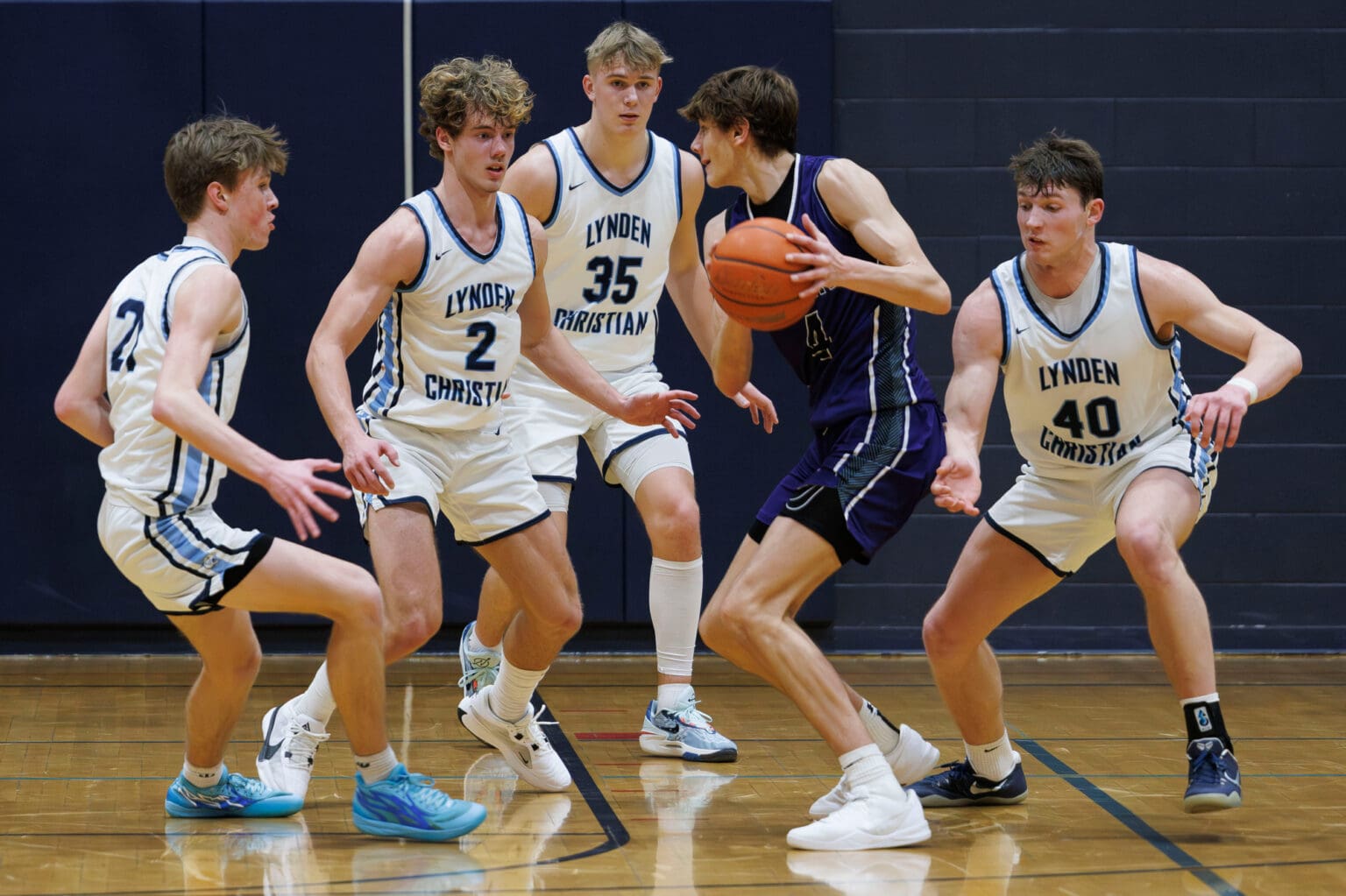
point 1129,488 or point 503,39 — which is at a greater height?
point 503,39

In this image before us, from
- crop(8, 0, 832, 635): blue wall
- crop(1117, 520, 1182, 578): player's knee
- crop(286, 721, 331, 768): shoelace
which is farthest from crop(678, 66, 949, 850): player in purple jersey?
crop(8, 0, 832, 635): blue wall

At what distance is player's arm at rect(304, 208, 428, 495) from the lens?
398 cm

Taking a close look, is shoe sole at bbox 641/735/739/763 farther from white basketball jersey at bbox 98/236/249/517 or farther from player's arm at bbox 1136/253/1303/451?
white basketball jersey at bbox 98/236/249/517

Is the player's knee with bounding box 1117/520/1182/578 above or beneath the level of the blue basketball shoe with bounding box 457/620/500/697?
above

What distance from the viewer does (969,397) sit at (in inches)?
160

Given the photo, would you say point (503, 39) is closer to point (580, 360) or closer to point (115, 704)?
point (580, 360)

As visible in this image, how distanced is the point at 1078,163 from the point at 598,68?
1604mm

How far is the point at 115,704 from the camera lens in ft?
18.8

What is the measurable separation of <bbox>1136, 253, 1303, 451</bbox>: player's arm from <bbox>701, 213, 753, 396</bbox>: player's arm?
101 centimetres

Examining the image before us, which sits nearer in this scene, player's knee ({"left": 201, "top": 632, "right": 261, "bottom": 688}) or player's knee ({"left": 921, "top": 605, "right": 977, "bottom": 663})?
player's knee ({"left": 201, "top": 632, "right": 261, "bottom": 688})

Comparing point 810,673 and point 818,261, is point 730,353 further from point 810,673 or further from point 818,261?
point 810,673

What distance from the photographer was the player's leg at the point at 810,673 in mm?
3863

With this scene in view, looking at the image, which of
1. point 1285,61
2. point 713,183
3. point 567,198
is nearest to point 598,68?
point 567,198

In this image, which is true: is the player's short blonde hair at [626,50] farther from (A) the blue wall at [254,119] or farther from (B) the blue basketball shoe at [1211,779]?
(B) the blue basketball shoe at [1211,779]
